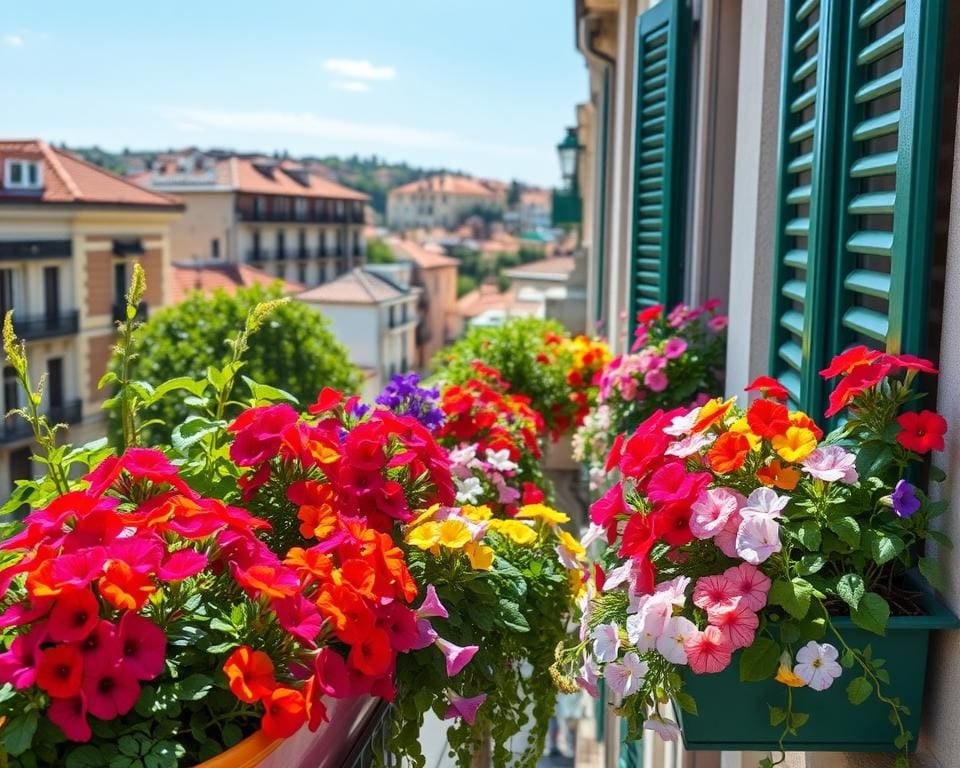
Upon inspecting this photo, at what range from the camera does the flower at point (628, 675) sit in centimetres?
136

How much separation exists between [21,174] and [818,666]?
29379mm

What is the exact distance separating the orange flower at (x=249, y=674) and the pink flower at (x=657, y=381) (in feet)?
7.26

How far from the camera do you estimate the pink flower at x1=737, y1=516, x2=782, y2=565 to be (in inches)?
51.0

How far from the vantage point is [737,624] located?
4.21ft

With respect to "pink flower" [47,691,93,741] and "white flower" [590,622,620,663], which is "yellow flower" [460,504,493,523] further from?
"pink flower" [47,691,93,741]

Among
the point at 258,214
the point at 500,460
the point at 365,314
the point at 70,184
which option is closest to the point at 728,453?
the point at 500,460

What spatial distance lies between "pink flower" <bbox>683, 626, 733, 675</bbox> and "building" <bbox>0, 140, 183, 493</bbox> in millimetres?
25524

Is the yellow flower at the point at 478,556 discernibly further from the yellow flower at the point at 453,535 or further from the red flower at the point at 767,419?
the red flower at the point at 767,419

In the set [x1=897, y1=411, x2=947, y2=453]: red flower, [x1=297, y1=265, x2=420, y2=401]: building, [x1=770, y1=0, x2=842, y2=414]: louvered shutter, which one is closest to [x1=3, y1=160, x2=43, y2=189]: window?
[x1=297, y1=265, x2=420, y2=401]: building

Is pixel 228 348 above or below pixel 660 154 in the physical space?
below

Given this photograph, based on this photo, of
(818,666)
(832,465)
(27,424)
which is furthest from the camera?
(27,424)

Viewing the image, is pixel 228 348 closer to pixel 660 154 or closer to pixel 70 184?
pixel 660 154

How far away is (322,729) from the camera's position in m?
1.44

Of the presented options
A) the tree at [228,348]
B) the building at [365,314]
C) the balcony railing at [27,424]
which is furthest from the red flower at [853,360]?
the building at [365,314]
